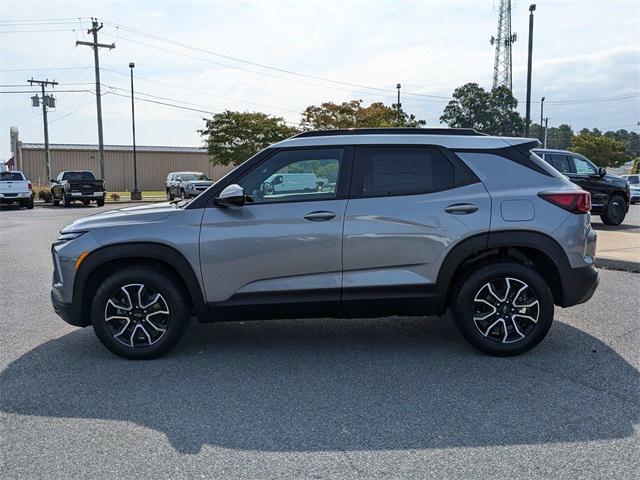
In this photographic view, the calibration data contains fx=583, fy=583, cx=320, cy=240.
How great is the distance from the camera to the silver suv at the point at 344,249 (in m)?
4.87

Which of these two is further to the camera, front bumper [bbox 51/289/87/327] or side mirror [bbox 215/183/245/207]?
front bumper [bbox 51/289/87/327]

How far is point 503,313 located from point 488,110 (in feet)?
212

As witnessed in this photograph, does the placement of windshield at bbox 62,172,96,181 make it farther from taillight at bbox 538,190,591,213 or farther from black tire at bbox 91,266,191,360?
taillight at bbox 538,190,591,213

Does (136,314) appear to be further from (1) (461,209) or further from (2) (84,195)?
(2) (84,195)

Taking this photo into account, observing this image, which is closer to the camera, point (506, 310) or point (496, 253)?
point (506, 310)

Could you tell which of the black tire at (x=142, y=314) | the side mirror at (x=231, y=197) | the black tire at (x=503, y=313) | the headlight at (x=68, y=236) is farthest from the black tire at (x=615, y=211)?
the headlight at (x=68, y=236)

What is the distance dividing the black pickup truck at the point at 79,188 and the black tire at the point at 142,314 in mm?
26225

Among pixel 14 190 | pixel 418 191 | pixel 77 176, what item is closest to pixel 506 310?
pixel 418 191

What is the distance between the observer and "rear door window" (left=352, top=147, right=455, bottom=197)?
499cm

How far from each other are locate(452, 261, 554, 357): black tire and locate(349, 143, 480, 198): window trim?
0.76 meters

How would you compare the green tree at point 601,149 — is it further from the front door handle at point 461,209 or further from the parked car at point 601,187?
the front door handle at point 461,209

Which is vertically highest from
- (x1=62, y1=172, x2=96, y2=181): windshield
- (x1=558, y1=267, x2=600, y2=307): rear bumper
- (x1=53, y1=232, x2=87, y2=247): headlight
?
(x1=62, y1=172, x2=96, y2=181): windshield

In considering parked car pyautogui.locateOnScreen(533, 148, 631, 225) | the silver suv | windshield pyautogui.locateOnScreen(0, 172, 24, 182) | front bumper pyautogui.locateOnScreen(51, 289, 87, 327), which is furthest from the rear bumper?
windshield pyautogui.locateOnScreen(0, 172, 24, 182)

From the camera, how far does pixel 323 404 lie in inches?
160
